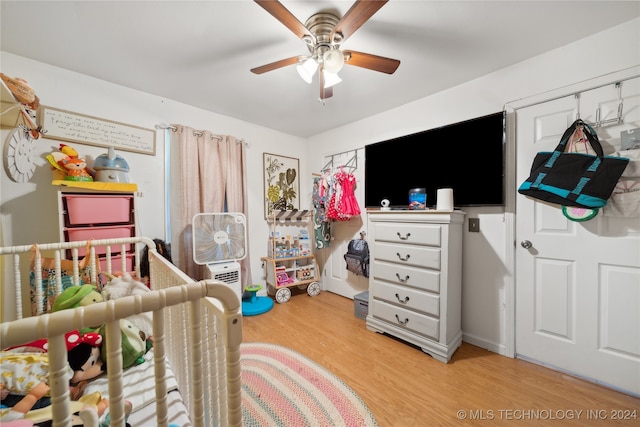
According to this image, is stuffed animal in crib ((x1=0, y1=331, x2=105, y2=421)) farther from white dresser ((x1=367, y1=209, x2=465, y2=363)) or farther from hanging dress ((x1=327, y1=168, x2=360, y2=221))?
hanging dress ((x1=327, y1=168, x2=360, y2=221))

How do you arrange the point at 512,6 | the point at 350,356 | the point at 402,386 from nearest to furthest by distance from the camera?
1. the point at 512,6
2. the point at 402,386
3. the point at 350,356

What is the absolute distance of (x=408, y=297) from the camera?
183 centimetres

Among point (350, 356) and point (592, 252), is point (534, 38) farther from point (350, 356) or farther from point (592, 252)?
point (350, 356)

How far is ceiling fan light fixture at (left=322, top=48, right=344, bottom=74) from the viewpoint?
1208mm

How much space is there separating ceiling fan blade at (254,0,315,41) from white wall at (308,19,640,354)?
4.66ft

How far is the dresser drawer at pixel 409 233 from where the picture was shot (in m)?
1.71

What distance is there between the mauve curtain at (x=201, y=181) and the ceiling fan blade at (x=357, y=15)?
1.70 meters

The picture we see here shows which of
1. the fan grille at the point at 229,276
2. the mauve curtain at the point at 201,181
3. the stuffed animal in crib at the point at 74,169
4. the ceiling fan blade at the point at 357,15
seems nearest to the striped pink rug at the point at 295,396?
the fan grille at the point at 229,276

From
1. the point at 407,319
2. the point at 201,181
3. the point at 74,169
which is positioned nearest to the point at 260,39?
the point at 201,181

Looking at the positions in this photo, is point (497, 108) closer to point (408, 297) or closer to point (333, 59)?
point (333, 59)

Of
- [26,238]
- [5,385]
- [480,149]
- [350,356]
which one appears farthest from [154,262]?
[480,149]

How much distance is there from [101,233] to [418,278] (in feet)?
7.77

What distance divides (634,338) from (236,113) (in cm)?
350

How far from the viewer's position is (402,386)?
142 centimetres
